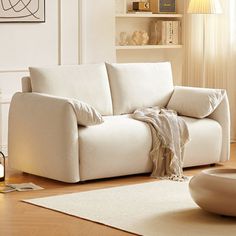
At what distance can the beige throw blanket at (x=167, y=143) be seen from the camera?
612 centimetres

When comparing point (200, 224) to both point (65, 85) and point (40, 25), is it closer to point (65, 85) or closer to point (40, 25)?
point (65, 85)

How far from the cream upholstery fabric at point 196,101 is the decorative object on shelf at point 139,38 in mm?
1621

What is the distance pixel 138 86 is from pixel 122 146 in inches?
36.4

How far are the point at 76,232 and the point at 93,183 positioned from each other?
1520 millimetres

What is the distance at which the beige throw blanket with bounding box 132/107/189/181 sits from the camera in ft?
20.1

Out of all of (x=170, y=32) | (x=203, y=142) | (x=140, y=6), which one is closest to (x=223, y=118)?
(x=203, y=142)

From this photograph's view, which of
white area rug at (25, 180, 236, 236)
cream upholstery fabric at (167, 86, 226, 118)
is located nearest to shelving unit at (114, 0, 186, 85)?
cream upholstery fabric at (167, 86, 226, 118)

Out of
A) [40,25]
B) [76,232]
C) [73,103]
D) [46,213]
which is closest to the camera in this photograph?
[76,232]

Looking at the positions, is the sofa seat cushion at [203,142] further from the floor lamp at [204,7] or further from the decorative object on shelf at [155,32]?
the decorative object on shelf at [155,32]

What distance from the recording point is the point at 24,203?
513 cm

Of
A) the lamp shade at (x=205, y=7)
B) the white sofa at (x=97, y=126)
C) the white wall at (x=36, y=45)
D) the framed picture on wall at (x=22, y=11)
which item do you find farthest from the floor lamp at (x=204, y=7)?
the framed picture on wall at (x=22, y=11)

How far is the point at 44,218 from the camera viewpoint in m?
4.71

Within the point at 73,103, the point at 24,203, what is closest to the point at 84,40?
the point at 73,103

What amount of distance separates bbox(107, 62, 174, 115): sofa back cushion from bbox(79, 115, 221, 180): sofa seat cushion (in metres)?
0.24
